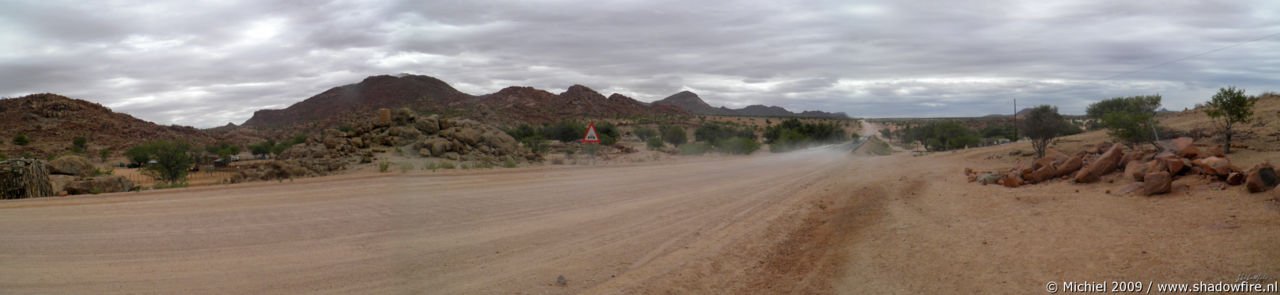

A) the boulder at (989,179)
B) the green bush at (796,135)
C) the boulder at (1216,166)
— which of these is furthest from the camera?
the green bush at (796,135)

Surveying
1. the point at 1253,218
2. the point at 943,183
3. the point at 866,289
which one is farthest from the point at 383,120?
the point at 1253,218

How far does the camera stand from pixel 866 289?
5.88 metres

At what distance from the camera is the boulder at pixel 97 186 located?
14414mm

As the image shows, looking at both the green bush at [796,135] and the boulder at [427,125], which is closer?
the boulder at [427,125]

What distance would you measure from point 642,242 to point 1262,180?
7058 millimetres

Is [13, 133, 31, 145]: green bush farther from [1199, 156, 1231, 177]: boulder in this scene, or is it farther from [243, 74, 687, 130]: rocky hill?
[1199, 156, 1231, 177]: boulder

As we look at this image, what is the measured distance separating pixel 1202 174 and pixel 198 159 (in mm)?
42012

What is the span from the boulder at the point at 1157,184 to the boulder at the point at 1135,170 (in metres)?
0.89

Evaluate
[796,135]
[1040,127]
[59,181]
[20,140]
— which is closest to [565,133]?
[796,135]

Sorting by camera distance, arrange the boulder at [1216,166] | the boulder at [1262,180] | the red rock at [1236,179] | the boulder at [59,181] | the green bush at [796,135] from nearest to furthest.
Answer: the boulder at [1262,180]
the red rock at [1236,179]
the boulder at [1216,166]
the boulder at [59,181]
the green bush at [796,135]

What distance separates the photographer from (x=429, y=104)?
74.3 m

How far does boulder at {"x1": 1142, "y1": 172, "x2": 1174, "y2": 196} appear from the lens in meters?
7.74

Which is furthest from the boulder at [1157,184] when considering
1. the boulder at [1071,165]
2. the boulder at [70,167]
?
the boulder at [70,167]

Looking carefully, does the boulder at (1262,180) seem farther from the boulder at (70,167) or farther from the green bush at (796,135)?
the green bush at (796,135)
